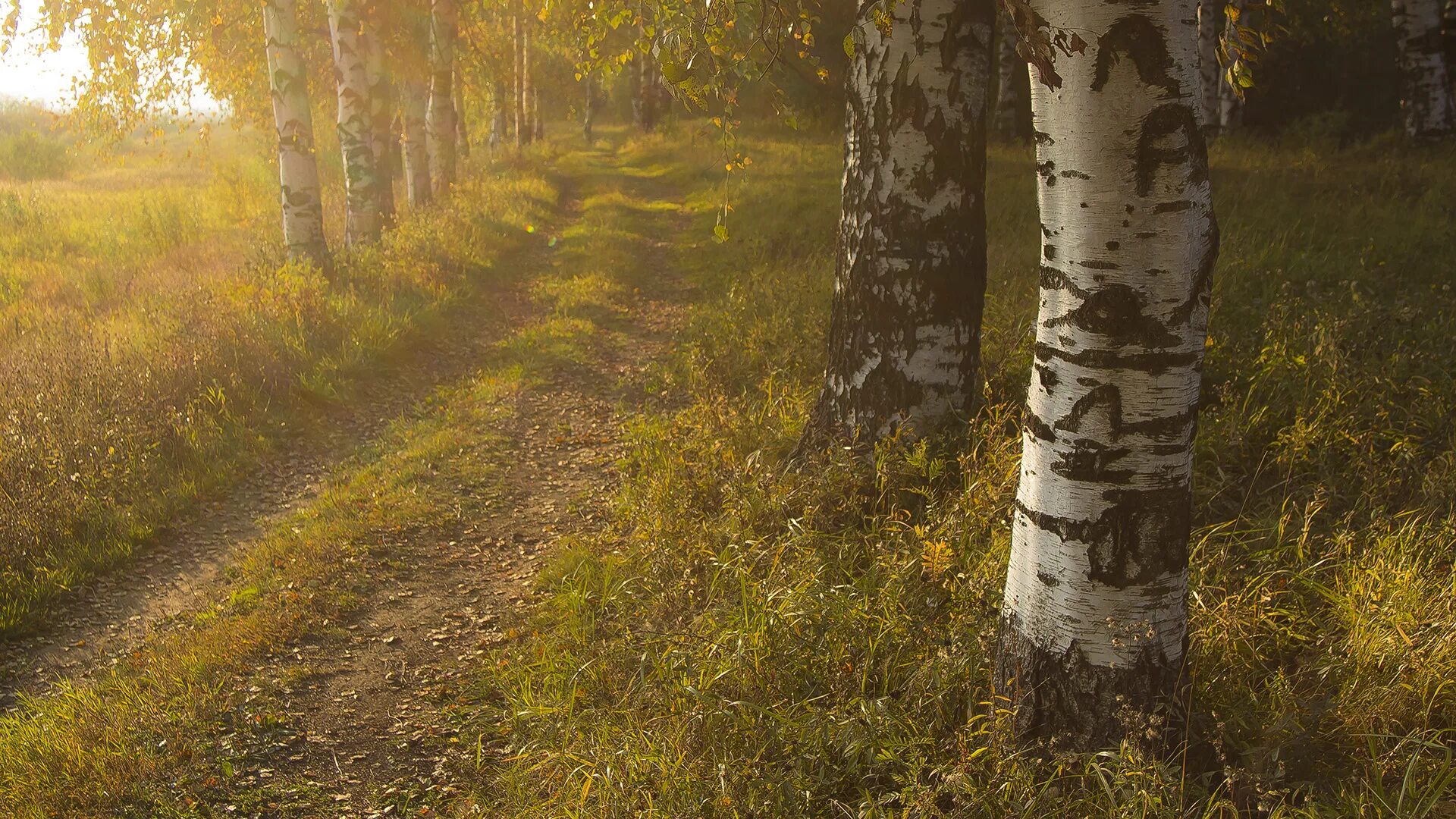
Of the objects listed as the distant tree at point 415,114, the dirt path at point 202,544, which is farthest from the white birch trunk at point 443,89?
the dirt path at point 202,544

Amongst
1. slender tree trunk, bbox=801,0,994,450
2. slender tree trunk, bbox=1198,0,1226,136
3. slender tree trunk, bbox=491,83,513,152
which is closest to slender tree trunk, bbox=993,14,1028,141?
slender tree trunk, bbox=1198,0,1226,136

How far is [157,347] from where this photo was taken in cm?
773

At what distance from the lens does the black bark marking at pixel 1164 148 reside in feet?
8.18

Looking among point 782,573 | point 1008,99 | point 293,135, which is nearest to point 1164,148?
point 782,573

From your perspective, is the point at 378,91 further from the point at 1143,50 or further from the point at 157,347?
the point at 1143,50

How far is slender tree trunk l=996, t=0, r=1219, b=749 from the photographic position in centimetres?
250

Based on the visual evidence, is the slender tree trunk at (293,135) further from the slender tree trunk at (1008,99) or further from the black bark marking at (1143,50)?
the slender tree trunk at (1008,99)

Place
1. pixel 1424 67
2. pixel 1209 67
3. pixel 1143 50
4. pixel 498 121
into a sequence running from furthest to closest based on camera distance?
pixel 498 121, pixel 1209 67, pixel 1424 67, pixel 1143 50

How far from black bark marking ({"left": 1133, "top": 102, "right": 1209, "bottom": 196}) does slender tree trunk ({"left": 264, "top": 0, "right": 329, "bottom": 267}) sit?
10358mm

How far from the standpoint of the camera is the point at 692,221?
16.6 m

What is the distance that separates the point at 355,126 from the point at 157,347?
572 centimetres

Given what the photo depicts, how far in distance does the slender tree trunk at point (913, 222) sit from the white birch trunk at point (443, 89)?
41.8 feet

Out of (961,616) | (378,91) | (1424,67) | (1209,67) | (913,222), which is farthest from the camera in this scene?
(1209,67)

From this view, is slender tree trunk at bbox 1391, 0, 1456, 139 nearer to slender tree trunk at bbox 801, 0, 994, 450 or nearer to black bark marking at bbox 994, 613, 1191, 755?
slender tree trunk at bbox 801, 0, 994, 450
